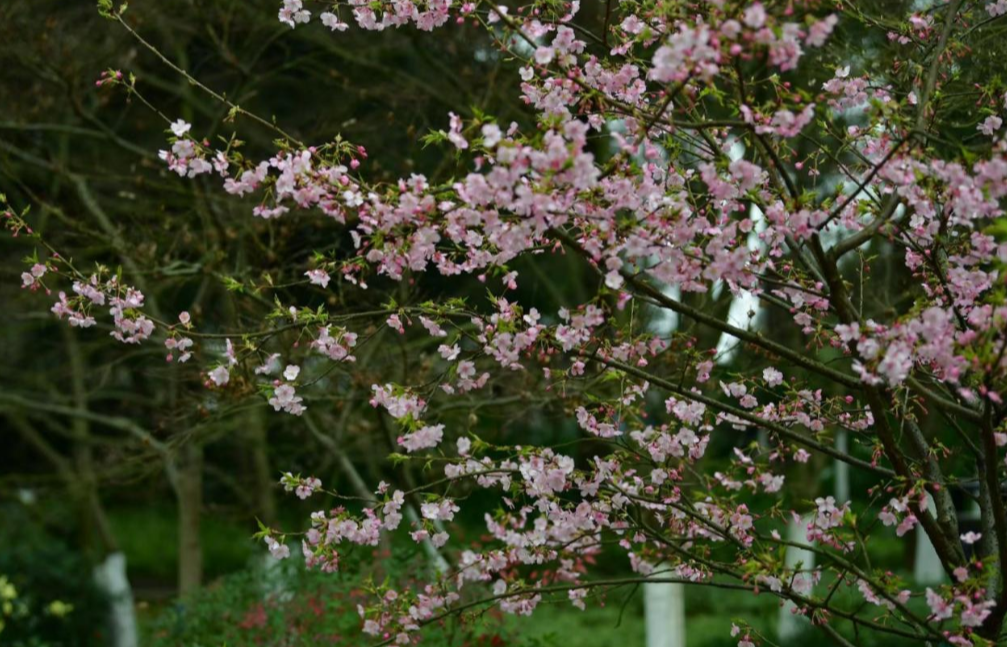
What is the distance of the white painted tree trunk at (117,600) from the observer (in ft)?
42.2

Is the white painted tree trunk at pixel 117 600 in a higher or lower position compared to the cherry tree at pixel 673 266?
higher

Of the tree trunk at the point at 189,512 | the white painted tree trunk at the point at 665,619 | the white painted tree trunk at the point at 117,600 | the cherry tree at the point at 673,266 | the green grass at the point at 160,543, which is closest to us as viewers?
the cherry tree at the point at 673,266

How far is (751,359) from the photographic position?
768 centimetres

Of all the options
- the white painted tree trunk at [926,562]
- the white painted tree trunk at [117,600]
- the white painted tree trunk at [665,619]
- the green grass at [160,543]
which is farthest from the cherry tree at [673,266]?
the green grass at [160,543]

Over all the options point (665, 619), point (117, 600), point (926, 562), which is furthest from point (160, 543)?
point (665, 619)

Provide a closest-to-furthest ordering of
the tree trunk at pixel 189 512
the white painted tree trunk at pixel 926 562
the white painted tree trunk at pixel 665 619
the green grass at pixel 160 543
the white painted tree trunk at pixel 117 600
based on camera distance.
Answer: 1. the white painted tree trunk at pixel 665 619
2. the tree trunk at pixel 189 512
3. the white painted tree trunk at pixel 117 600
4. the white painted tree trunk at pixel 926 562
5. the green grass at pixel 160 543

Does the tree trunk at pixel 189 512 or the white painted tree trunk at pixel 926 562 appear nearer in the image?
the tree trunk at pixel 189 512

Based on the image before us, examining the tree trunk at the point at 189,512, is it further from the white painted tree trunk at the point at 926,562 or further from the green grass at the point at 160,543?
the white painted tree trunk at the point at 926,562

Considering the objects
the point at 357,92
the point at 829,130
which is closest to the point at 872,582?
Answer: the point at 829,130

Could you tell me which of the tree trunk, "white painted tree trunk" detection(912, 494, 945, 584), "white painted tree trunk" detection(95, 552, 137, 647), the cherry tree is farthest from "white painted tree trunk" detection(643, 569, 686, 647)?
"white painted tree trunk" detection(95, 552, 137, 647)

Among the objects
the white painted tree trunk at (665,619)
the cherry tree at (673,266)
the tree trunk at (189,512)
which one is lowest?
the cherry tree at (673,266)

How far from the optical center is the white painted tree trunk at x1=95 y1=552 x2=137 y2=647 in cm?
1285

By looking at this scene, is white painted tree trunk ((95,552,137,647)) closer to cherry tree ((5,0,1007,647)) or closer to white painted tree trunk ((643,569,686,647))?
white painted tree trunk ((643,569,686,647))

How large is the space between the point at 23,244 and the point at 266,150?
4316 millimetres
